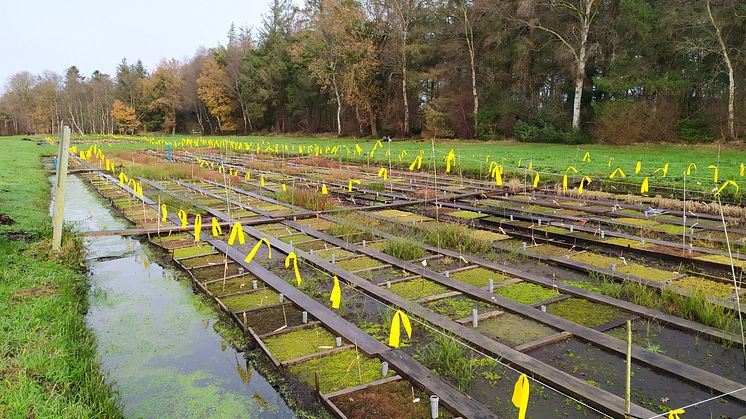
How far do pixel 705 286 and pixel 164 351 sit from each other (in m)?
5.17

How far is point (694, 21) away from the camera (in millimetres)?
18578

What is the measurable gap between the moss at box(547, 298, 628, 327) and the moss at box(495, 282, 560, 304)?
185 millimetres

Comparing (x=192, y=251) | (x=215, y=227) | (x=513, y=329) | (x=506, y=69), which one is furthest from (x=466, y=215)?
(x=506, y=69)

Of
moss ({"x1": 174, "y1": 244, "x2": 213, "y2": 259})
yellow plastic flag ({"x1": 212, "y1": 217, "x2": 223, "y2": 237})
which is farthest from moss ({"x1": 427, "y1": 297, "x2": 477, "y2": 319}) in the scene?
moss ({"x1": 174, "y1": 244, "x2": 213, "y2": 259})

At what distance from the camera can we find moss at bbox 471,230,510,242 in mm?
7212

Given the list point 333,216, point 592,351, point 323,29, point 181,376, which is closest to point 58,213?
point 181,376

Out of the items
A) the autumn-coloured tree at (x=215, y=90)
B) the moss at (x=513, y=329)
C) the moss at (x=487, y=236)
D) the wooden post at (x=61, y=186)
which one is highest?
the autumn-coloured tree at (x=215, y=90)

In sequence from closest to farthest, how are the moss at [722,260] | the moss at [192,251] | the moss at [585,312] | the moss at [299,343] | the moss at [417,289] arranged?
the moss at [299,343]
the moss at [585,312]
the moss at [417,289]
the moss at [722,260]
the moss at [192,251]

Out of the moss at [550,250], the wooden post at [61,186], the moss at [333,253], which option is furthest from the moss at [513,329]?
the wooden post at [61,186]

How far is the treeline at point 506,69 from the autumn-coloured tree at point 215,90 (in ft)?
3.80

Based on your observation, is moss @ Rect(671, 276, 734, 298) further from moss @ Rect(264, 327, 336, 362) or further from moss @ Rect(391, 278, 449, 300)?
moss @ Rect(264, 327, 336, 362)

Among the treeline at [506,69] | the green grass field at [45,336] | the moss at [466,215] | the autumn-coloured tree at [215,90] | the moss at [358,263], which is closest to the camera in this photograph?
the green grass field at [45,336]

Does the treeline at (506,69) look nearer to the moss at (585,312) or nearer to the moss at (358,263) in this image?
the moss at (358,263)

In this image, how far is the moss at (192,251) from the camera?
6.77m
